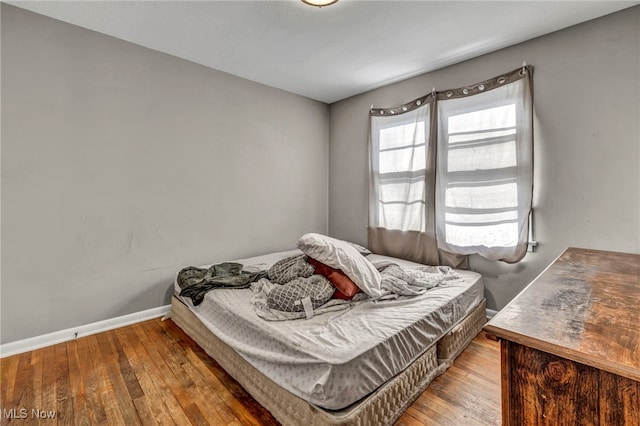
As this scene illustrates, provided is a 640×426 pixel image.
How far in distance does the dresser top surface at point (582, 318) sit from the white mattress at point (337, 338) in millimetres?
687

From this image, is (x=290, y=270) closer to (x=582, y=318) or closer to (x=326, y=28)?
(x=582, y=318)

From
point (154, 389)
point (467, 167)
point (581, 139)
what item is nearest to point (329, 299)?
point (154, 389)

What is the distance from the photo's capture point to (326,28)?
7.22 feet

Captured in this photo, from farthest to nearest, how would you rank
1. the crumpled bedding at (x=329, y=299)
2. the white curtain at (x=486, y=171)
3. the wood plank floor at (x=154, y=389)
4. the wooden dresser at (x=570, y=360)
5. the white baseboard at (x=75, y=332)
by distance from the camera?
the white curtain at (x=486, y=171) → the white baseboard at (x=75, y=332) → the crumpled bedding at (x=329, y=299) → the wood plank floor at (x=154, y=389) → the wooden dresser at (x=570, y=360)

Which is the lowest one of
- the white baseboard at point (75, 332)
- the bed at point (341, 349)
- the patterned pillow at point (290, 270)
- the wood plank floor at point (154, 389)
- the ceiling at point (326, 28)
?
the wood plank floor at point (154, 389)

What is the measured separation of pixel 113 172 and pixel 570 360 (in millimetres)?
3039

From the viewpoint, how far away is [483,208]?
2547 millimetres

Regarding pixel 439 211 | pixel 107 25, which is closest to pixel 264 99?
pixel 107 25

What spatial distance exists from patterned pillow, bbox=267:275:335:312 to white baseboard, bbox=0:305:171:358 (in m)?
1.52

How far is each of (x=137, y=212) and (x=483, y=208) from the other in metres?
3.14

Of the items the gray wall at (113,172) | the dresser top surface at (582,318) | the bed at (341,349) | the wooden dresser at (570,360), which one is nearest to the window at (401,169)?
the bed at (341,349)

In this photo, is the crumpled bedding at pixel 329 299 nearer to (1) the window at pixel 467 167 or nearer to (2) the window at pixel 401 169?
(1) the window at pixel 467 167

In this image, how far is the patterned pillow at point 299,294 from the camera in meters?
1.76

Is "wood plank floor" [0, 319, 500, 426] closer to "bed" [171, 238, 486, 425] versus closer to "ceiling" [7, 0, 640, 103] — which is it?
"bed" [171, 238, 486, 425]
